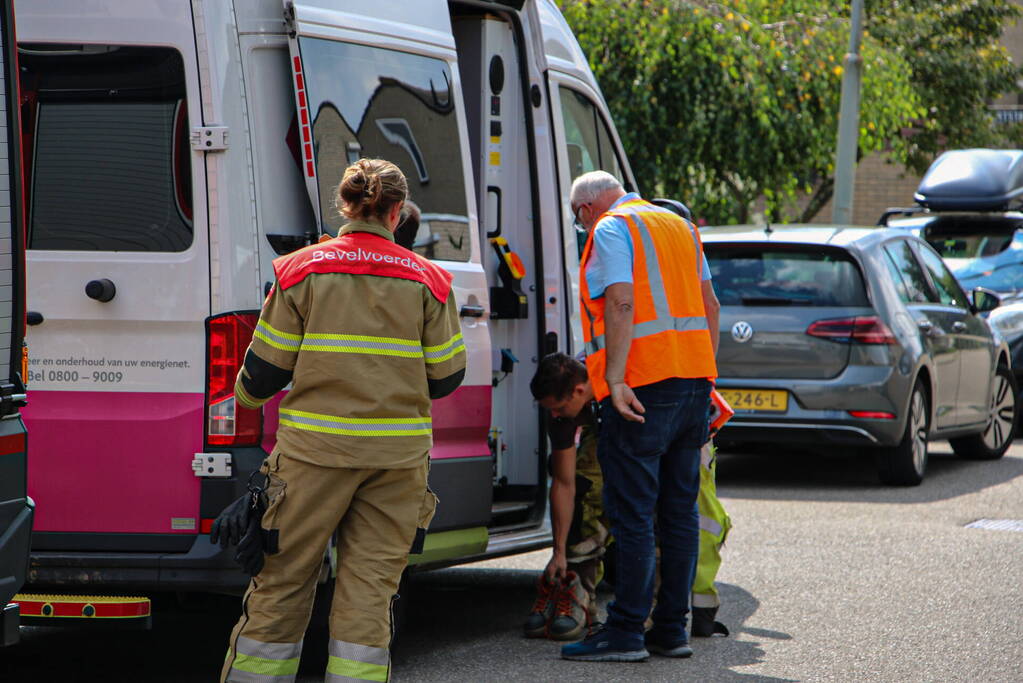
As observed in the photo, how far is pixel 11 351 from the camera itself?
424cm

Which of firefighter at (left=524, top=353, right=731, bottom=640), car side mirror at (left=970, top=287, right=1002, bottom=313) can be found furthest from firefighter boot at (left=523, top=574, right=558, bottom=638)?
→ car side mirror at (left=970, top=287, right=1002, bottom=313)

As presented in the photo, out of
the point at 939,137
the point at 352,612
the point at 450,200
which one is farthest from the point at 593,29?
the point at 352,612

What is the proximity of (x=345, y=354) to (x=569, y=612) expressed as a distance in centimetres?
215

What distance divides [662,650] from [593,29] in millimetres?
15358

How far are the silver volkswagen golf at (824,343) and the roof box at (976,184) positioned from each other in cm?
444

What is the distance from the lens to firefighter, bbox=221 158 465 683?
447 cm

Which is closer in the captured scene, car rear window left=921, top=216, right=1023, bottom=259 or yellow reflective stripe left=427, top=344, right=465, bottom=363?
yellow reflective stripe left=427, top=344, right=465, bottom=363

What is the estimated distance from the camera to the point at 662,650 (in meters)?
5.94

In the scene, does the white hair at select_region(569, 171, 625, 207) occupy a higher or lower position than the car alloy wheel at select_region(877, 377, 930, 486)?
higher

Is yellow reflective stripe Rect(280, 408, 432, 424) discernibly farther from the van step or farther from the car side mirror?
the car side mirror

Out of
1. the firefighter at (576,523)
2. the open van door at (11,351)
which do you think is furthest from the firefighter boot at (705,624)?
the open van door at (11,351)

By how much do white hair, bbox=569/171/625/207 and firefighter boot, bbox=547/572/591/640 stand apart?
1445mm

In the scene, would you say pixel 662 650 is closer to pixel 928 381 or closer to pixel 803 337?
pixel 803 337

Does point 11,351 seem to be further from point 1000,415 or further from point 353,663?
point 1000,415
